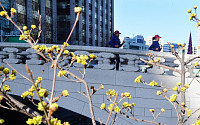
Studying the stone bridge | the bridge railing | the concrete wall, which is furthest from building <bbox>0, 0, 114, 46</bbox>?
the concrete wall

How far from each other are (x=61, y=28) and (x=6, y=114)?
28306 mm

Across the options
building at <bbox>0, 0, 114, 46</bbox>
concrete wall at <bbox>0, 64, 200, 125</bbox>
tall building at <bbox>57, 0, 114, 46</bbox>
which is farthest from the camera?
tall building at <bbox>57, 0, 114, 46</bbox>

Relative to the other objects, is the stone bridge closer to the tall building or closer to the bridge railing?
the bridge railing

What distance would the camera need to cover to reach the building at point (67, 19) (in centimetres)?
2592

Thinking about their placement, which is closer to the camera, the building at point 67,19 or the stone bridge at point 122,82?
the stone bridge at point 122,82

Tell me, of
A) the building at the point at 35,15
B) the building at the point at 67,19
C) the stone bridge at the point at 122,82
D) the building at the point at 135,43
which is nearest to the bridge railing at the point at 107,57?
the stone bridge at the point at 122,82

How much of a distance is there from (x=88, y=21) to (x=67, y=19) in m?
6.07

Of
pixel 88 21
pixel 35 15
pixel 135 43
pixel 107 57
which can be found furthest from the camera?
Result: pixel 135 43

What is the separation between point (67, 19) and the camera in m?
36.1

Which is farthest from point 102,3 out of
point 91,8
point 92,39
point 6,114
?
point 6,114

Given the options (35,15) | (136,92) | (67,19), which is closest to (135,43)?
(67,19)

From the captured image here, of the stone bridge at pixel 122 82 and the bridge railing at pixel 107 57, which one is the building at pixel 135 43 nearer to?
the bridge railing at pixel 107 57

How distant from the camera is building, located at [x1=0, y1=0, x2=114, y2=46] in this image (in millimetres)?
25922

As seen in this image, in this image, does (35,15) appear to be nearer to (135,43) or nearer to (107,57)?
(107,57)
